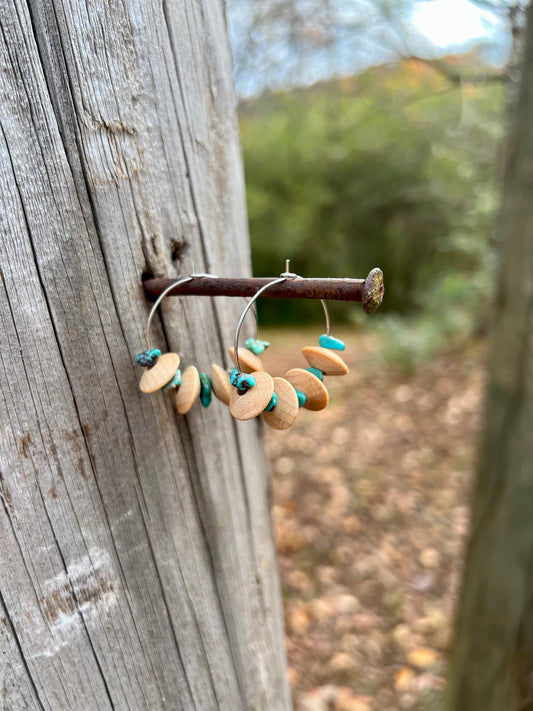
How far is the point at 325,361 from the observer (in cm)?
82

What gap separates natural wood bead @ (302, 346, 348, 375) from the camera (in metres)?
0.81

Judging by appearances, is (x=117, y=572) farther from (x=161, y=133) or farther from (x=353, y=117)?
(x=353, y=117)

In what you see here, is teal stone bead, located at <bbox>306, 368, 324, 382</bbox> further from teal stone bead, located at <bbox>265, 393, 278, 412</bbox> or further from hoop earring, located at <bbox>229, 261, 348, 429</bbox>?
teal stone bead, located at <bbox>265, 393, 278, 412</bbox>

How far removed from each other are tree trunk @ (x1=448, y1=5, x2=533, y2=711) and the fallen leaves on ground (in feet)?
3.10

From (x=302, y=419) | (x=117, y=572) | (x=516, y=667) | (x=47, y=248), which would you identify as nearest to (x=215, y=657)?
(x=117, y=572)

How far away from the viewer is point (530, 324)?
1.62 metres

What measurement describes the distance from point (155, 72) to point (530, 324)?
4.42 ft

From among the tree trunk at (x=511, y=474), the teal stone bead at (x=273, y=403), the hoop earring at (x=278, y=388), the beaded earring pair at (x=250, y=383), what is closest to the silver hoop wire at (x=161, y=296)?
the beaded earring pair at (x=250, y=383)

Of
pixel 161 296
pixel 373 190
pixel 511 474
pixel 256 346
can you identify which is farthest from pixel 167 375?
pixel 373 190

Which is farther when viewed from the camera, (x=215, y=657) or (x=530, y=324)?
(x=530, y=324)

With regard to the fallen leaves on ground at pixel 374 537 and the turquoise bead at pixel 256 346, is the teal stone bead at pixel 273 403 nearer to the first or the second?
the turquoise bead at pixel 256 346

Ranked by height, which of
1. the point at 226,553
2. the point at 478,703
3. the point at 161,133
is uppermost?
the point at 161,133

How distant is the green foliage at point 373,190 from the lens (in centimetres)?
687

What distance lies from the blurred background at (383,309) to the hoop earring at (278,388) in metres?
2.45
